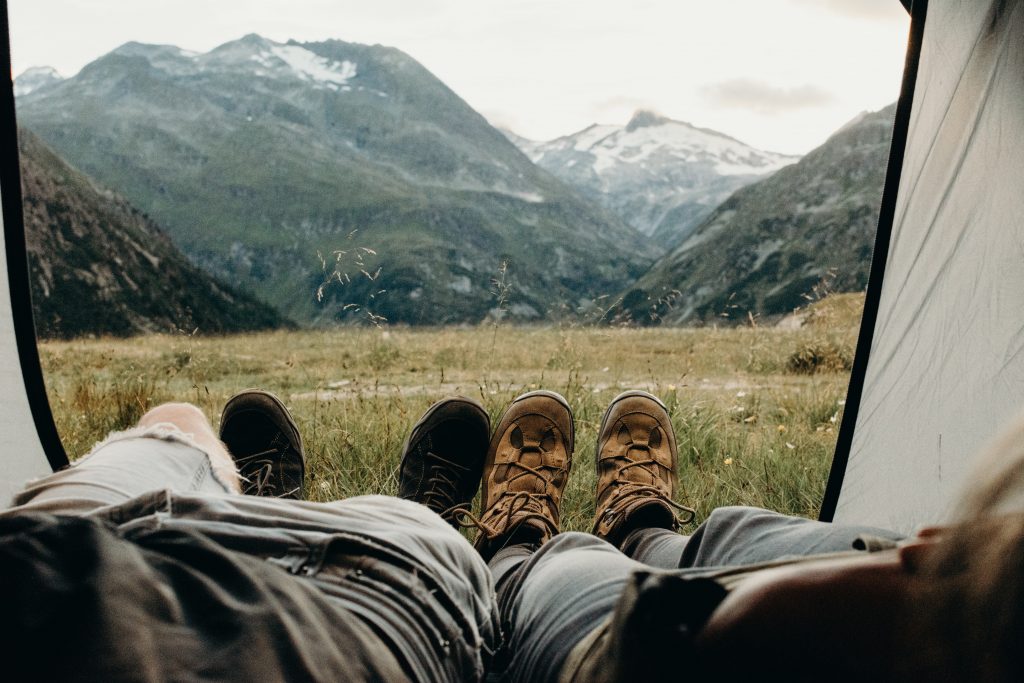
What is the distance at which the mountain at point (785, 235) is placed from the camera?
54625mm

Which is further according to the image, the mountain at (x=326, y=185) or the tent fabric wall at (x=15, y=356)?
the mountain at (x=326, y=185)

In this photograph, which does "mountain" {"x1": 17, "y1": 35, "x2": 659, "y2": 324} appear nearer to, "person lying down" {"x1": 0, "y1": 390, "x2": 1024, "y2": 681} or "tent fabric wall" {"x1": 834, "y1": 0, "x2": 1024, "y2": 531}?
"tent fabric wall" {"x1": 834, "y1": 0, "x2": 1024, "y2": 531}

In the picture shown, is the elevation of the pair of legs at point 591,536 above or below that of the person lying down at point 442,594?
below

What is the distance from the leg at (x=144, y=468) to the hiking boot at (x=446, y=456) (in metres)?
0.55

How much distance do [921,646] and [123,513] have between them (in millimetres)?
792

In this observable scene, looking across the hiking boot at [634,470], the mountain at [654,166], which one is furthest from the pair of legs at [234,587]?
the mountain at [654,166]

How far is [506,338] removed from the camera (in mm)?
7742

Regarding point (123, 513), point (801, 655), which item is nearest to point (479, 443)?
point (123, 513)

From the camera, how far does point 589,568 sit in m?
1.12

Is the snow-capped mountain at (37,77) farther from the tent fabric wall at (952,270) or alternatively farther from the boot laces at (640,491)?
the tent fabric wall at (952,270)

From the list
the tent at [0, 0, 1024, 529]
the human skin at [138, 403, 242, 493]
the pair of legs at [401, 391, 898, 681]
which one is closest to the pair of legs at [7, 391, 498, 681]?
the pair of legs at [401, 391, 898, 681]

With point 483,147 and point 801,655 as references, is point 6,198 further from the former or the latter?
point 483,147

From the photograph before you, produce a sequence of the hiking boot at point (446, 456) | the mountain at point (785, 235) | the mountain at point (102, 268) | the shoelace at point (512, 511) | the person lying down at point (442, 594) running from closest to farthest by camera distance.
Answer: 1. the person lying down at point (442, 594)
2. the shoelace at point (512, 511)
3. the hiking boot at point (446, 456)
4. the mountain at point (102, 268)
5. the mountain at point (785, 235)

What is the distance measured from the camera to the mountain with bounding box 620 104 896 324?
179 ft
